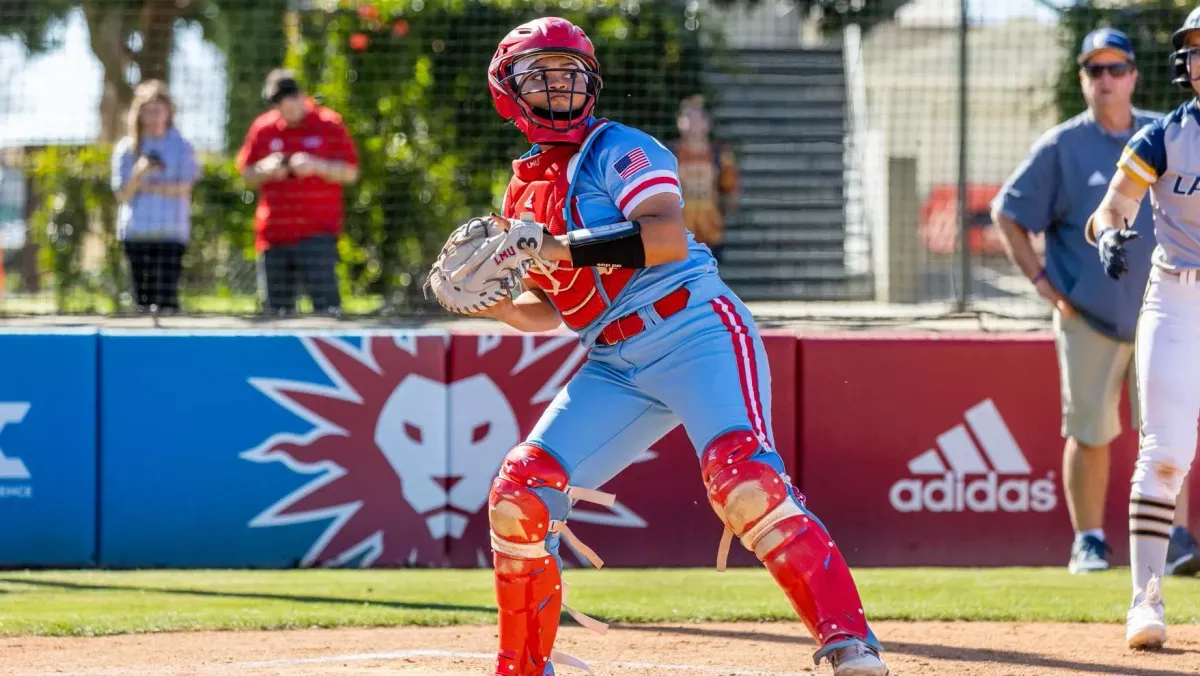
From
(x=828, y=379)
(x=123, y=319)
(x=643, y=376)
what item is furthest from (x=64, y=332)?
(x=643, y=376)

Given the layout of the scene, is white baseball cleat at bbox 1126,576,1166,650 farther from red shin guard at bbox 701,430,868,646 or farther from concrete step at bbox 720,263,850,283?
concrete step at bbox 720,263,850,283

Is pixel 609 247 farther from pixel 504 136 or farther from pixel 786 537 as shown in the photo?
pixel 504 136

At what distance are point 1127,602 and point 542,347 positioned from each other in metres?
2.86

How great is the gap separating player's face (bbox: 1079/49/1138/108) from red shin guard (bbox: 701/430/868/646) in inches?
144

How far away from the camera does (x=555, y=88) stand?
14.8ft

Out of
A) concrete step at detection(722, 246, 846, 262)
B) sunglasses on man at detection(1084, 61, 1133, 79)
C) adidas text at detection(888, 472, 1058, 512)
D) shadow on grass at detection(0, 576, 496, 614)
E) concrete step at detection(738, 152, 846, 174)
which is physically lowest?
shadow on grass at detection(0, 576, 496, 614)

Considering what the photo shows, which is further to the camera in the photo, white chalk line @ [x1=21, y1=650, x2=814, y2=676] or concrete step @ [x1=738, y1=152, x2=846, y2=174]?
concrete step @ [x1=738, y1=152, x2=846, y2=174]

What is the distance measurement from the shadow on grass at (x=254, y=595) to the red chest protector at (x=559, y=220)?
208 cm

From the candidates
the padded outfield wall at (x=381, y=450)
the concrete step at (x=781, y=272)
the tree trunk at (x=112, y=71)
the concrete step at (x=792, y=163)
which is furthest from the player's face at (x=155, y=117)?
the concrete step at (x=792, y=163)

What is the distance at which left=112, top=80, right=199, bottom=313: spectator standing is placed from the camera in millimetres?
9172

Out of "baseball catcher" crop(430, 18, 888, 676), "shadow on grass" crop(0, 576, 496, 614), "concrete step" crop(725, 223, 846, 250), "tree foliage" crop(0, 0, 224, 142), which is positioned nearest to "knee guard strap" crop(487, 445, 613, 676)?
"baseball catcher" crop(430, 18, 888, 676)

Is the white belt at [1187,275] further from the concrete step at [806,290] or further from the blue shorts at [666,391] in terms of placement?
the concrete step at [806,290]

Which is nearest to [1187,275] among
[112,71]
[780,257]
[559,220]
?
[559,220]

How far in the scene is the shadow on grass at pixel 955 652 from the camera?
5.15 meters
